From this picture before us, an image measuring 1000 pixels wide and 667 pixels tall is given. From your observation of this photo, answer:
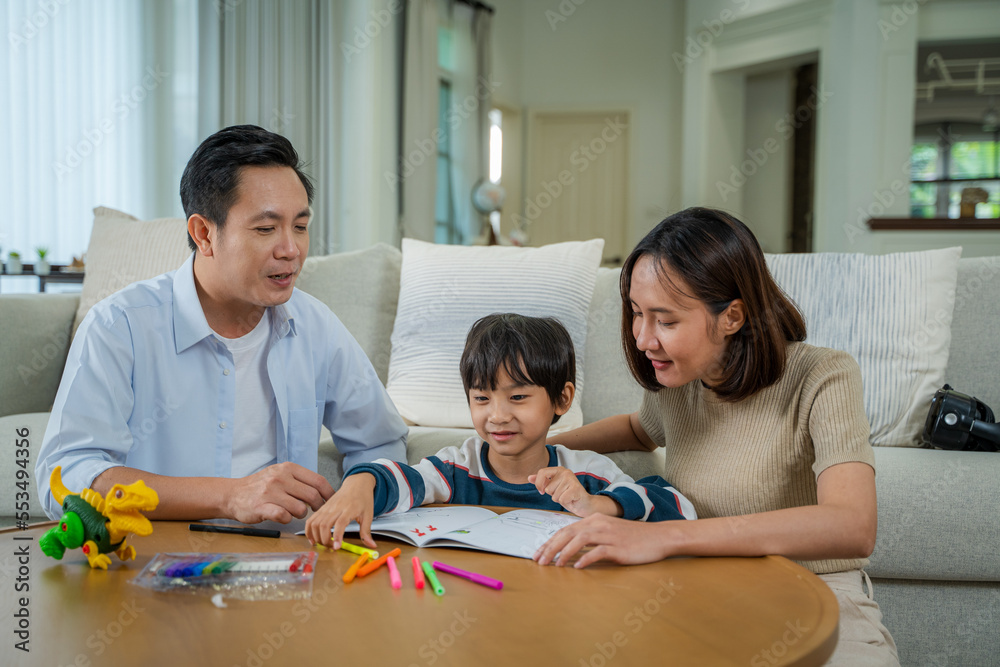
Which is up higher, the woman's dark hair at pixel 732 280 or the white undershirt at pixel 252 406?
the woman's dark hair at pixel 732 280

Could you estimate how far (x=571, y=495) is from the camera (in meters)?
0.94

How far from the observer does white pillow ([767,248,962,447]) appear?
175cm

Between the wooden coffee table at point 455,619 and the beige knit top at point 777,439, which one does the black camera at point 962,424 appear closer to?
the beige knit top at point 777,439

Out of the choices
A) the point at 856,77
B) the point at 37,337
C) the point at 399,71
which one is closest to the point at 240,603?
the point at 37,337

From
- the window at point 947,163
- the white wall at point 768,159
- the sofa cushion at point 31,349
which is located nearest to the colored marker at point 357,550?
the sofa cushion at point 31,349

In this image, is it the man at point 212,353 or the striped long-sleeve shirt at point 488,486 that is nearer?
the striped long-sleeve shirt at point 488,486

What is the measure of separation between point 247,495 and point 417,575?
327 mm

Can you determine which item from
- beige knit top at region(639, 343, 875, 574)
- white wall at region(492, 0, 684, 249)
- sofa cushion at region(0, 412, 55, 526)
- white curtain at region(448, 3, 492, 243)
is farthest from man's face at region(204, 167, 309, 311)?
white wall at region(492, 0, 684, 249)

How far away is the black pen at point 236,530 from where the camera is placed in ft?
2.93

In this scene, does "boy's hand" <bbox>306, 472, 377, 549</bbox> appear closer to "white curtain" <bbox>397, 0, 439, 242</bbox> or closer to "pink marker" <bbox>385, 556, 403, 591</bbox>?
"pink marker" <bbox>385, 556, 403, 591</bbox>

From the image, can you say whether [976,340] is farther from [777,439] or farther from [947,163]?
[947,163]

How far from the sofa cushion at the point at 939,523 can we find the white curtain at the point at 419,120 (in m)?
3.70

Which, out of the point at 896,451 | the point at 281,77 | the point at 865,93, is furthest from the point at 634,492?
the point at 865,93

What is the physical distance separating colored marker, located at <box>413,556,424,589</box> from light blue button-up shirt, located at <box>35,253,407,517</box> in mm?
518
